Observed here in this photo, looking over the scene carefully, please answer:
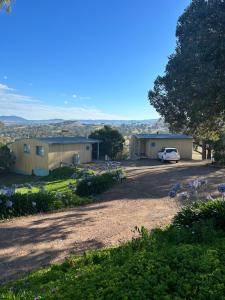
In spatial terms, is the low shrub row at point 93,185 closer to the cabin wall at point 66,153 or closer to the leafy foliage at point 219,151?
the leafy foliage at point 219,151

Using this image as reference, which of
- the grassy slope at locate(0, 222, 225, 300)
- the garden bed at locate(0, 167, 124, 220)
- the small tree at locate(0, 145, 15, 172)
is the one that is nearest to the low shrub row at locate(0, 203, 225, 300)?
the grassy slope at locate(0, 222, 225, 300)

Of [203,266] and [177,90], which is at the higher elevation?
[177,90]

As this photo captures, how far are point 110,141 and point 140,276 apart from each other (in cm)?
3885

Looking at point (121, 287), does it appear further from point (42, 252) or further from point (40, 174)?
point (40, 174)

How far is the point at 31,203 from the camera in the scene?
46.0 ft

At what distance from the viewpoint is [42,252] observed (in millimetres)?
8758

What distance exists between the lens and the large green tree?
19.4m

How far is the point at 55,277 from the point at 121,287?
1962 millimetres

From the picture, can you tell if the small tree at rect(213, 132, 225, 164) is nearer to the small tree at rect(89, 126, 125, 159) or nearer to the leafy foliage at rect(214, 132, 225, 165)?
the leafy foliage at rect(214, 132, 225, 165)

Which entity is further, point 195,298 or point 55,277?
point 55,277

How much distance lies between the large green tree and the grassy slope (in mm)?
13973

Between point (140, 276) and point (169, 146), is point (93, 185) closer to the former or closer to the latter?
point (140, 276)

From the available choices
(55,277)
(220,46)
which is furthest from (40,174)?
(55,277)

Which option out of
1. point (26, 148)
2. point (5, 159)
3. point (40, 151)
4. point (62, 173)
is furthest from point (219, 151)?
point (5, 159)
